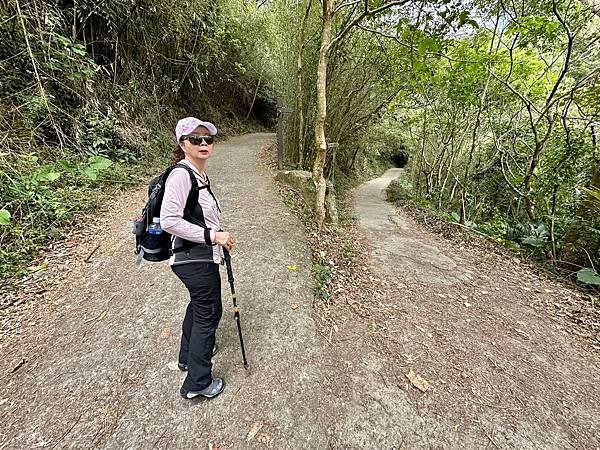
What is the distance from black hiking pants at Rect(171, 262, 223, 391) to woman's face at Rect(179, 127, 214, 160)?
57 centimetres

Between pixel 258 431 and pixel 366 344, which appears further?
pixel 366 344

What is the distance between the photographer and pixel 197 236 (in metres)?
1.40

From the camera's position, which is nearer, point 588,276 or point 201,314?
point 201,314

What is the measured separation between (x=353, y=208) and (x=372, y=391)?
6994 millimetres

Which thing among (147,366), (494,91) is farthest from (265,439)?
(494,91)

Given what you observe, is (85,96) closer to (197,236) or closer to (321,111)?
(321,111)

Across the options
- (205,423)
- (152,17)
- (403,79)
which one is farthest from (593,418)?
(152,17)

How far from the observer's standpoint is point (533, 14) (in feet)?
15.5

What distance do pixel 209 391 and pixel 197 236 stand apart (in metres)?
1.05

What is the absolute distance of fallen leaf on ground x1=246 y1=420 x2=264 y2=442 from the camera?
1.61 metres

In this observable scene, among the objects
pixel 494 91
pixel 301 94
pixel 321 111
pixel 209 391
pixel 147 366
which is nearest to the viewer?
pixel 209 391

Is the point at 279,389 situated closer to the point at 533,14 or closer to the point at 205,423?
the point at 205,423

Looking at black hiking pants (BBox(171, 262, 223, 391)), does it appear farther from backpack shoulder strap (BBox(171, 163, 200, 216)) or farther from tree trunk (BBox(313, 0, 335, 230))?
tree trunk (BBox(313, 0, 335, 230))

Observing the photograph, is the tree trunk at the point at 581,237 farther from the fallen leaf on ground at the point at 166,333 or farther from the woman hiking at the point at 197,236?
the fallen leaf on ground at the point at 166,333
